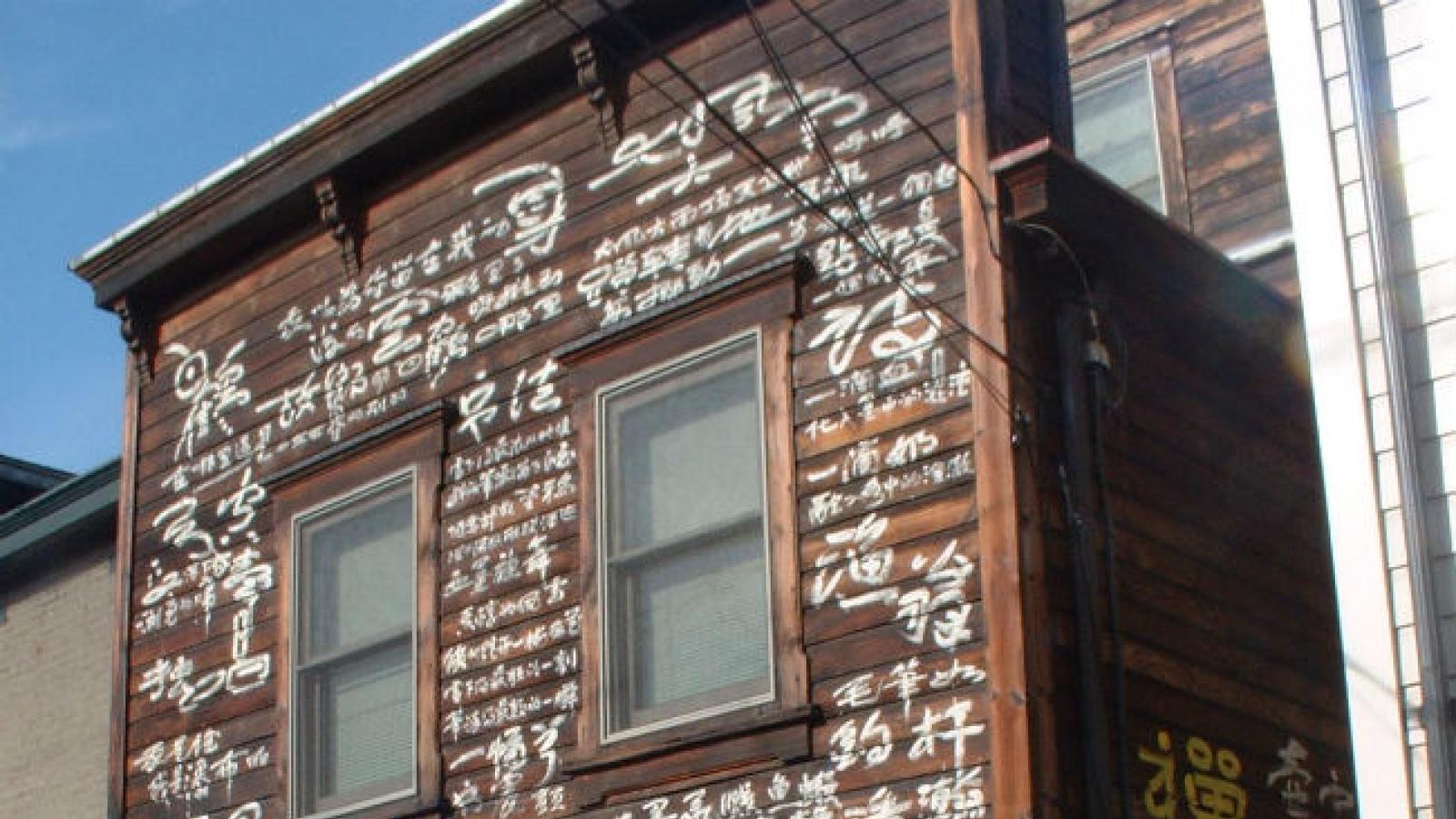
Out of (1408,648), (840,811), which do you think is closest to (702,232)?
(840,811)

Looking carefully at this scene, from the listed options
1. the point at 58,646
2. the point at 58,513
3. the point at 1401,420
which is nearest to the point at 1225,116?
the point at 1401,420

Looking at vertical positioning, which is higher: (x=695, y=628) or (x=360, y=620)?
(x=360, y=620)

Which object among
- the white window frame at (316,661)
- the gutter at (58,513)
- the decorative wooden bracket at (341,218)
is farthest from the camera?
the gutter at (58,513)

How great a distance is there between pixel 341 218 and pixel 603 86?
2.14m

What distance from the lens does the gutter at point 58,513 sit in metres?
16.4

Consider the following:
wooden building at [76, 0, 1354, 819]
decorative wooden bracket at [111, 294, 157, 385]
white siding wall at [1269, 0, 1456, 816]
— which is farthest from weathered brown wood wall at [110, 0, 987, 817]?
white siding wall at [1269, 0, 1456, 816]

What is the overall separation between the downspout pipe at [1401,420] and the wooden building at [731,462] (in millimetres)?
1335

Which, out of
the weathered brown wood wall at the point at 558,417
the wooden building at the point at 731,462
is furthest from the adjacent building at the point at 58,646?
the wooden building at the point at 731,462

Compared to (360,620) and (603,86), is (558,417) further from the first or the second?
(360,620)

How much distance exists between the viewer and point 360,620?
12266mm

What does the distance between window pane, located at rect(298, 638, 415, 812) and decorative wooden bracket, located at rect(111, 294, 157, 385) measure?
2.83 m

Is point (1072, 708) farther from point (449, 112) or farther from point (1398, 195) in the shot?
point (449, 112)

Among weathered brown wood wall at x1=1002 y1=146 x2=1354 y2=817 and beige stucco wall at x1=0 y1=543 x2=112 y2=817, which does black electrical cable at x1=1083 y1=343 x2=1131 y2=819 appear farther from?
beige stucco wall at x1=0 y1=543 x2=112 y2=817

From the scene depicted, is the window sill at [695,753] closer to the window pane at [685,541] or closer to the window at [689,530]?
the window at [689,530]
